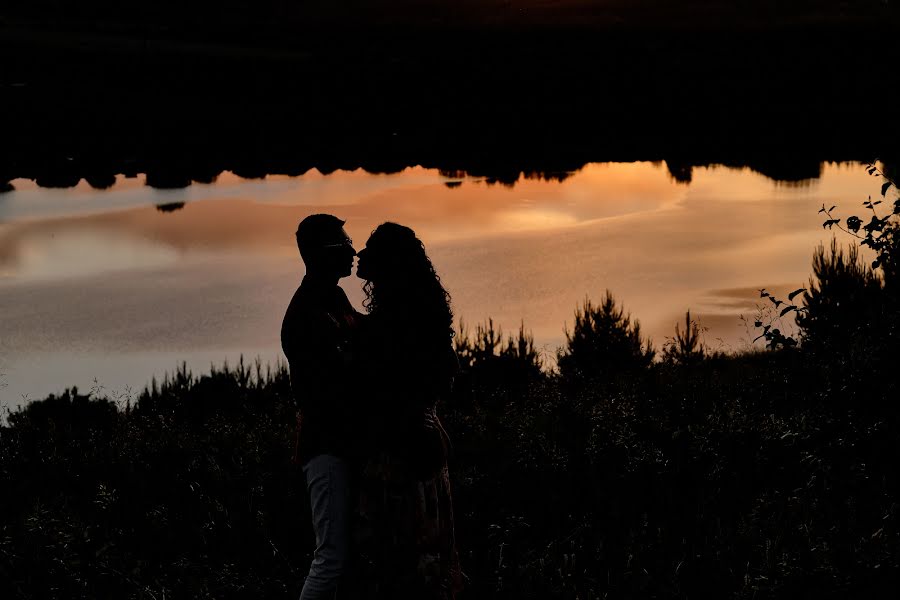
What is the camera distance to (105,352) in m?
28.1

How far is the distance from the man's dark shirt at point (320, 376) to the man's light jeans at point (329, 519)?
0.06 m

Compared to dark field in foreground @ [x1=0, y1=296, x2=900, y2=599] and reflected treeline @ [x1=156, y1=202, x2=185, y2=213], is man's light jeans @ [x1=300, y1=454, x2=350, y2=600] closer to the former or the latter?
dark field in foreground @ [x1=0, y1=296, x2=900, y2=599]

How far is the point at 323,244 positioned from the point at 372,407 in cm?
71

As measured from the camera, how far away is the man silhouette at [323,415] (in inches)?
174

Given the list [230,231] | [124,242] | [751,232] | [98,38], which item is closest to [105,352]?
[98,38]

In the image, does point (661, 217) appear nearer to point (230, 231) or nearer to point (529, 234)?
point (529, 234)

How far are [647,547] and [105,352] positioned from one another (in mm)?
24133

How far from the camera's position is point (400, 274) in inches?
172

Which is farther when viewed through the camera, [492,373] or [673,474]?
[492,373]

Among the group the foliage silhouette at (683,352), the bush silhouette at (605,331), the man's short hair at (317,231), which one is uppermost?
the man's short hair at (317,231)

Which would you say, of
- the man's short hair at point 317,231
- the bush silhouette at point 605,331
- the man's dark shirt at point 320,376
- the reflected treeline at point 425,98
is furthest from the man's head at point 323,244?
the bush silhouette at point 605,331

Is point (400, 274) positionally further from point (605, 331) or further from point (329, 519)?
point (605, 331)

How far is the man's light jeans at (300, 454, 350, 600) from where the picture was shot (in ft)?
14.5

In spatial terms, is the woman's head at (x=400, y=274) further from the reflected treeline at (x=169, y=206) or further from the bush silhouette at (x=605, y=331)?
the reflected treeline at (x=169, y=206)
